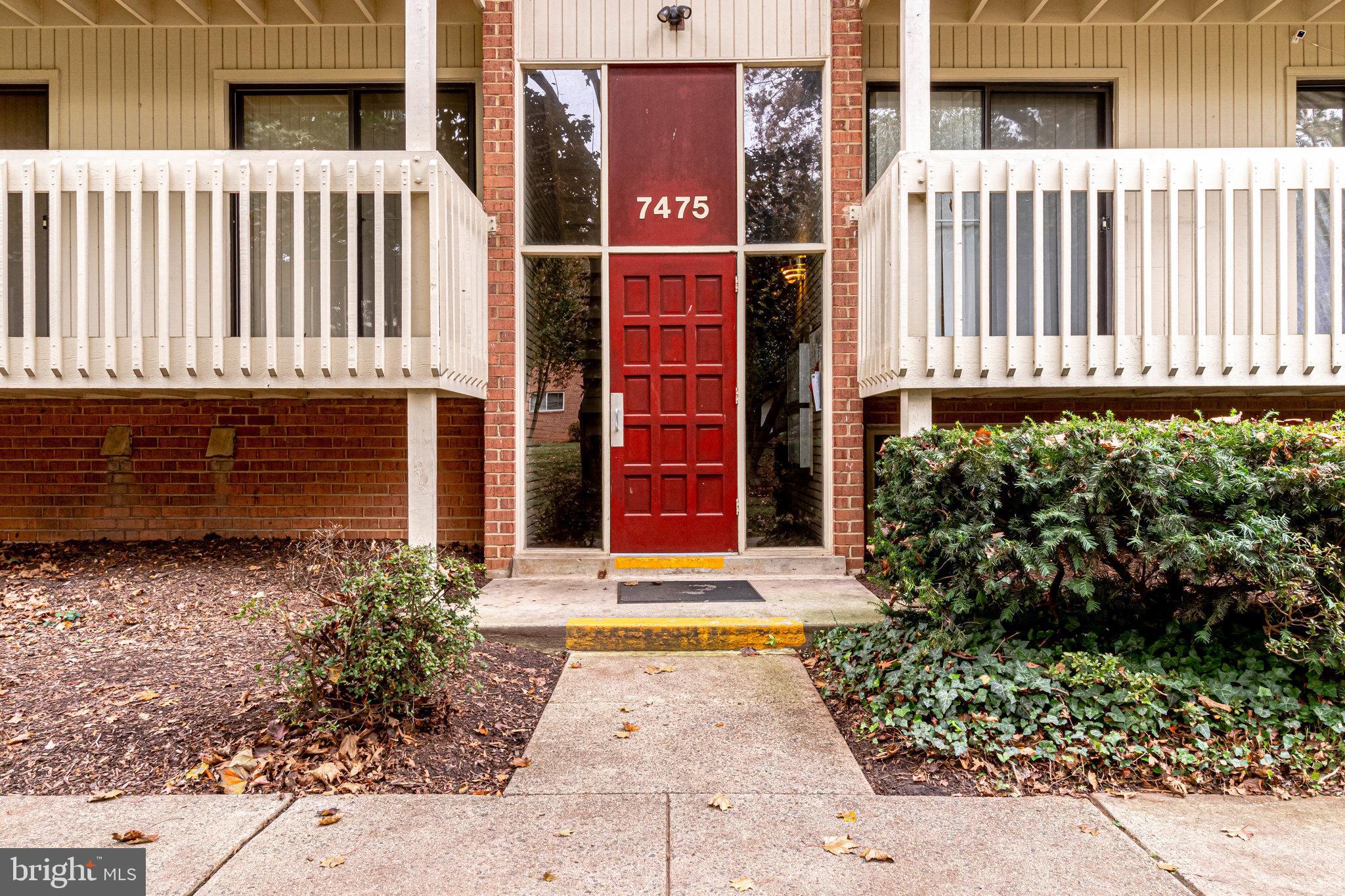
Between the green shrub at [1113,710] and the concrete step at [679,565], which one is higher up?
the concrete step at [679,565]

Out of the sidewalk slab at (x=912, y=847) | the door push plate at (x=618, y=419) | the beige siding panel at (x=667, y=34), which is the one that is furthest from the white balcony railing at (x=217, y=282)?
the sidewalk slab at (x=912, y=847)

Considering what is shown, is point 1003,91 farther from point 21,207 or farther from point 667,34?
point 21,207

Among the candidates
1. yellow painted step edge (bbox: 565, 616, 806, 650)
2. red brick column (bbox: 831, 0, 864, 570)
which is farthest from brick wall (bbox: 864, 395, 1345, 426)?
yellow painted step edge (bbox: 565, 616, 806, 650)

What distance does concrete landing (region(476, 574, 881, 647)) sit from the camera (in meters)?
4.11

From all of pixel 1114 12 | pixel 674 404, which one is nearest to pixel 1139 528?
pixel 674 404

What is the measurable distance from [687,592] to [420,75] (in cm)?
379

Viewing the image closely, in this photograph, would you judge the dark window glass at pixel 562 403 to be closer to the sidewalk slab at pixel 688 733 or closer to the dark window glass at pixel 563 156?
the dark window glass at pixel 563 156

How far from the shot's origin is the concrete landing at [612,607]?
4.11 m

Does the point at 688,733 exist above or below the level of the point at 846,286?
below

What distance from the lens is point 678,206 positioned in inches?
225

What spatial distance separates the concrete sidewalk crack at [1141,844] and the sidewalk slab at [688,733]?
0.76 metres

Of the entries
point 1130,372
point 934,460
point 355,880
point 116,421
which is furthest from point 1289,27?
point 116,421

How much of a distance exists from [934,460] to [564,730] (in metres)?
2.03

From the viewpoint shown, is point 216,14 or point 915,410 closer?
point 915,410
